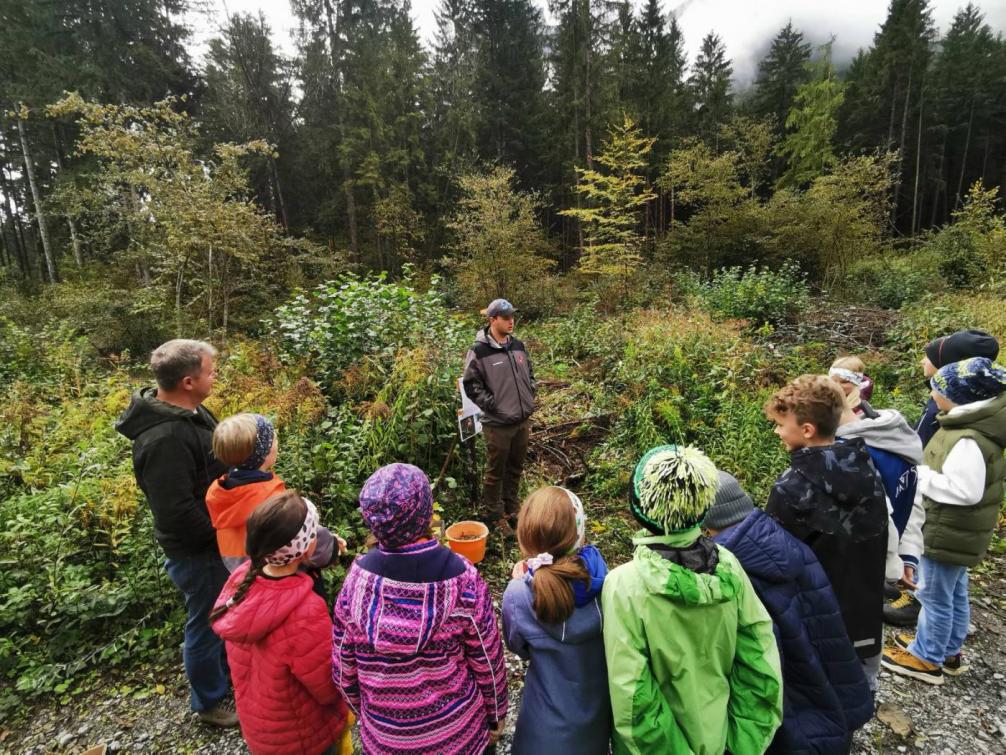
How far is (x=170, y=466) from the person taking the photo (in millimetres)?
2279

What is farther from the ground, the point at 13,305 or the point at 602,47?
the point at 602,47

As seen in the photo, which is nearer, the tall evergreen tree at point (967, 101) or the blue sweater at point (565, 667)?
the blue sweater at point (565, 667)

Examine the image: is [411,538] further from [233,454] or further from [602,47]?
[602,47]

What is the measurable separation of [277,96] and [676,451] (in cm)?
2718

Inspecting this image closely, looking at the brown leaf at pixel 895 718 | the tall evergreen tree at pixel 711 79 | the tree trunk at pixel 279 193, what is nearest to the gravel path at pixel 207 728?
the brown leaf at pixel 895 718

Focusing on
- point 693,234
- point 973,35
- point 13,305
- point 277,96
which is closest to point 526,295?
point 693,234

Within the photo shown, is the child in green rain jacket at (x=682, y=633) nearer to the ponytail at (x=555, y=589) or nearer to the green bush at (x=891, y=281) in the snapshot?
the ponytail at (x=555, y=589)

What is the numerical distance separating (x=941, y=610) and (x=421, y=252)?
23.1 meters

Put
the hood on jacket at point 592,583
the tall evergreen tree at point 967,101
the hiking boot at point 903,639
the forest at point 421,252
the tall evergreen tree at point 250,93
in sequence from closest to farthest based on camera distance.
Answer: the hood on jacket at point 592,583 < the hiking boot at point 903,639 < the forest at point 421,252 < the tall evergreen tree at point 250,93 < the tall evergreen tree at point 967,101

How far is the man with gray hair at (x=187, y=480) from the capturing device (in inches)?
89.9

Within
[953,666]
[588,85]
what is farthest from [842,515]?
[588,85]

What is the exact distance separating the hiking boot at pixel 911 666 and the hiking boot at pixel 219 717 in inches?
149

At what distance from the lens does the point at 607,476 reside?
5137 mm

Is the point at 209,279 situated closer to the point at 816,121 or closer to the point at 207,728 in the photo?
the point at 207,728
